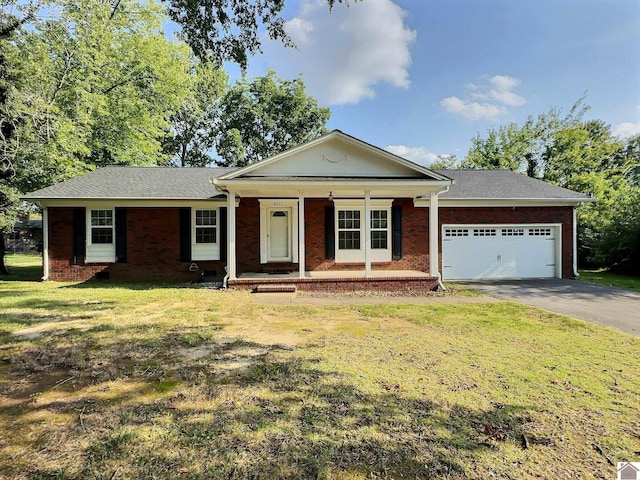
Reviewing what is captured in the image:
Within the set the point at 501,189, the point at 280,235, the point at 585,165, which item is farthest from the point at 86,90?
the point at 585,165

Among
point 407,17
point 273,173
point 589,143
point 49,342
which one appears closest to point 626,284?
point 407,17

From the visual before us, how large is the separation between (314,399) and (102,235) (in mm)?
11705

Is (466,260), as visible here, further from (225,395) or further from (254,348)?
(225,395)

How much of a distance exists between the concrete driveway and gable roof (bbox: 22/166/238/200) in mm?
10264

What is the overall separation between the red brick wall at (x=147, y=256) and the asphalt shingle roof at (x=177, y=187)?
813 mm

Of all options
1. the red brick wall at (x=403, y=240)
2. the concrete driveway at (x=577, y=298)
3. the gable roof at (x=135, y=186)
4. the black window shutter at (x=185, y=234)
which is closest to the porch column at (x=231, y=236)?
the gable roof at (x=135, y=186)

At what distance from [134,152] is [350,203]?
43.8 ft

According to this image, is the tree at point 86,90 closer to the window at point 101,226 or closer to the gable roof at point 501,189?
the window at point 101,226

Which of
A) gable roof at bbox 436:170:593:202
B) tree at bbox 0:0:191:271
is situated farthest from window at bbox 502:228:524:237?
tree at bbox 0:0:191:271

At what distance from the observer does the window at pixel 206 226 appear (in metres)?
Answer: 12.3

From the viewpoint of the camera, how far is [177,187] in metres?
12.6

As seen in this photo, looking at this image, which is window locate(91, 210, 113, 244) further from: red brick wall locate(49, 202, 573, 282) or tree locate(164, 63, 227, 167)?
tree locate(164, 63, 227, 167)

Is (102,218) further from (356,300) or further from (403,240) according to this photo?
(403,240)

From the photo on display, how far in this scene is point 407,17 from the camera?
10586 millimetres
